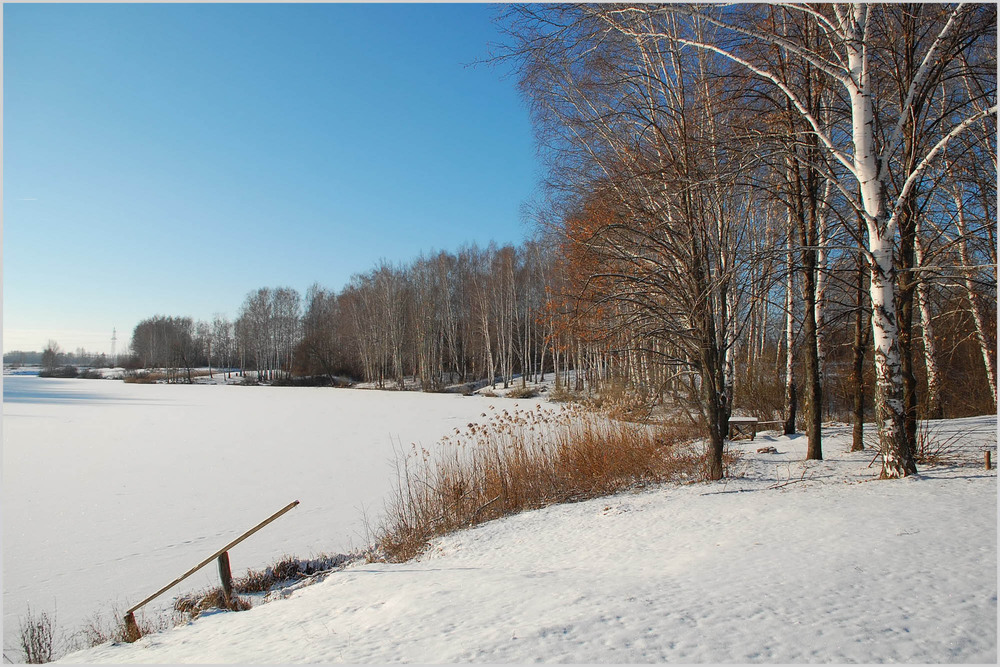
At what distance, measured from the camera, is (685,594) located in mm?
2775

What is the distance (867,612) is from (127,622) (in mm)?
4636

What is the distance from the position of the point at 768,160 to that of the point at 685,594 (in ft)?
20.0

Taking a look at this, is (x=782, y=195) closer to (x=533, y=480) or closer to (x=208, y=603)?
(x=533, y=480)

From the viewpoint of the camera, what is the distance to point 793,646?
216cm

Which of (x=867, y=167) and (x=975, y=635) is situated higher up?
(x=867, y=167)

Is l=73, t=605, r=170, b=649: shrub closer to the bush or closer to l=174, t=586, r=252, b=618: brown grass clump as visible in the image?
l=174, t=586, r=252, b=618: brown grass clump

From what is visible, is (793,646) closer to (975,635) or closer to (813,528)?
(975,635)

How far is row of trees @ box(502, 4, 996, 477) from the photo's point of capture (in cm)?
509

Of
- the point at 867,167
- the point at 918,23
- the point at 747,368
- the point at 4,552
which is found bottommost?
the point at 4,552

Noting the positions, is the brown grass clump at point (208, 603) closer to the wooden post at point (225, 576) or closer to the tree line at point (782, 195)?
the wooden post at point (225, 576)

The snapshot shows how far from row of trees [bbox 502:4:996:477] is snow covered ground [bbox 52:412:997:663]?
1.69 meters

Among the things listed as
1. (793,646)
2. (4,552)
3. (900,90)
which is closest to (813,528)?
(793,646)

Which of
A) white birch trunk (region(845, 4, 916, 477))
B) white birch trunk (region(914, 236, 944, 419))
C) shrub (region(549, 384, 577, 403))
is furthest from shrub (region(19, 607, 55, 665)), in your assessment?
shrub (region(549, 384, 577, 403))

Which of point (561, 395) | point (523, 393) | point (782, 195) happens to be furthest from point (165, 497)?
point (523, 393)
